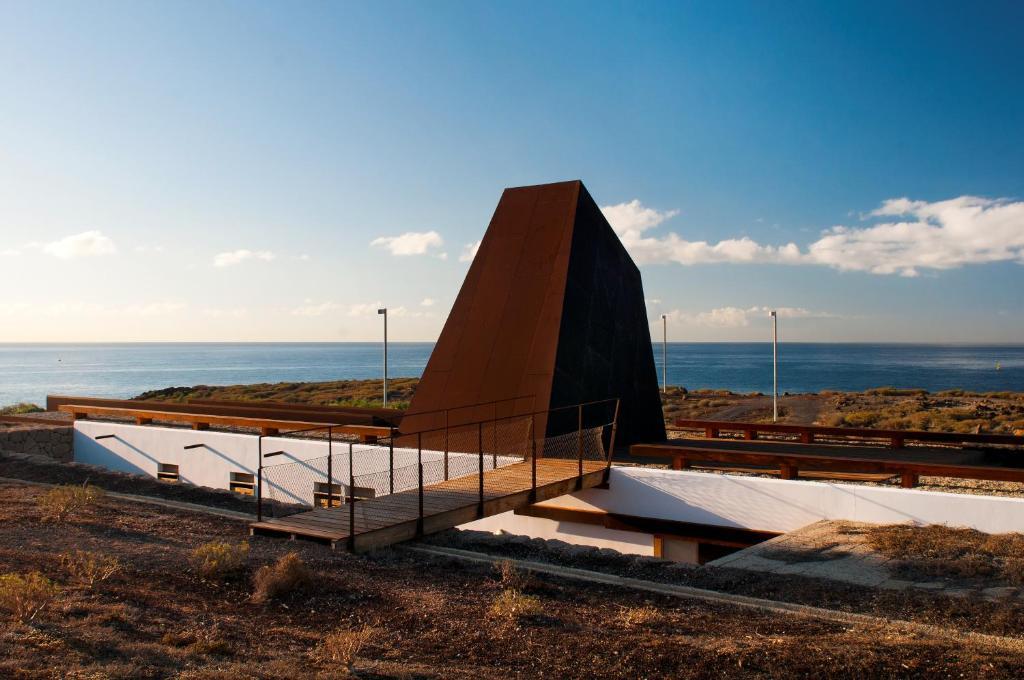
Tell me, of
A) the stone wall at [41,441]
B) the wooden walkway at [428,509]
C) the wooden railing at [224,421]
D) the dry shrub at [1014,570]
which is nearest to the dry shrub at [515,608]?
the wooden walkway at [428,509]

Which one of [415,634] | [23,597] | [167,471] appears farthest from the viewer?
[167,471]

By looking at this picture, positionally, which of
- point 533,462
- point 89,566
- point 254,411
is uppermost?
point 254,411

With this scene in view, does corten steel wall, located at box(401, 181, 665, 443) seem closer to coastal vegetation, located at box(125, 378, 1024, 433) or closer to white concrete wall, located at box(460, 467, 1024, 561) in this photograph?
Result: white concrete wall, located at box(460, 467, 1024, 561)

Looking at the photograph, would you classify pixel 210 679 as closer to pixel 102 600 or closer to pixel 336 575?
pixel 102 600

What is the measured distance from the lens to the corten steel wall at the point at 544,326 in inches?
547

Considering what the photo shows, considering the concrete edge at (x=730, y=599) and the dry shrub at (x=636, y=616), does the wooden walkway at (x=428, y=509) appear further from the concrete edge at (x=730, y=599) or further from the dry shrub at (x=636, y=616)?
the dry shrub at (x=636, y=616)

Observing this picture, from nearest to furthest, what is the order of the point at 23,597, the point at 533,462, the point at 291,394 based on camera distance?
the point at 23,597
the point at 533,462
the point at 291,394

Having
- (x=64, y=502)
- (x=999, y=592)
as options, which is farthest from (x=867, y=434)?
(x=64, y=502)

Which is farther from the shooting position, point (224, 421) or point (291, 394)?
point (291, 394)

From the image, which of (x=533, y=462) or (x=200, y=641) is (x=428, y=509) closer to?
(x=533, y=462)

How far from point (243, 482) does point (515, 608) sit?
11.0 metres

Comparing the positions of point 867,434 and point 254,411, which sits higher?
point 254,411

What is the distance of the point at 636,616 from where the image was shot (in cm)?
620

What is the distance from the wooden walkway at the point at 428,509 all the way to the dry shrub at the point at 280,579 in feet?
4.44
